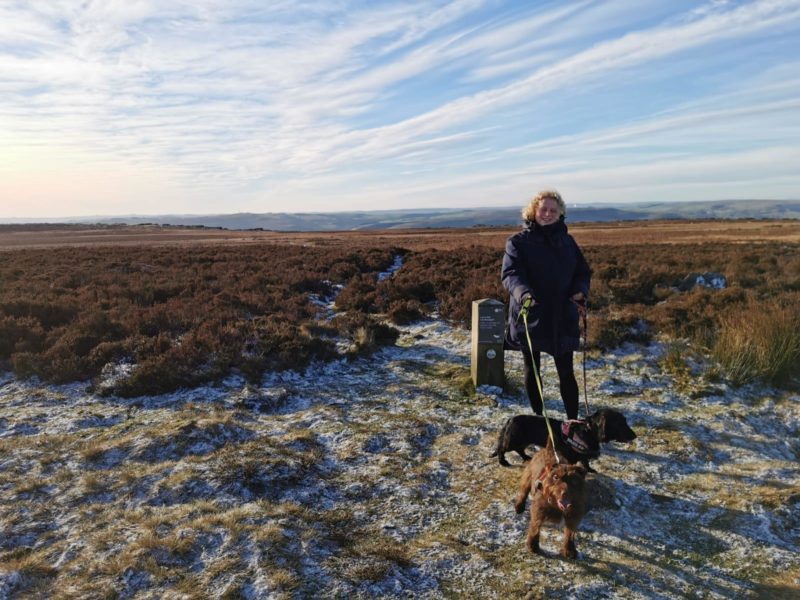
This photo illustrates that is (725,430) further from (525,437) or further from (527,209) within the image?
(527,209)

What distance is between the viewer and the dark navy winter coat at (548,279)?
14.4ft

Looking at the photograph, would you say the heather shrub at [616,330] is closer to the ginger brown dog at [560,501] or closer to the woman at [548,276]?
the woman at [548,276]

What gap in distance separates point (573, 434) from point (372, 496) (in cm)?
183

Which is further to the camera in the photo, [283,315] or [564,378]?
[283,315]

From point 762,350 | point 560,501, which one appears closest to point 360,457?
point 560,501

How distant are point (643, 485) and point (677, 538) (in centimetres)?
74

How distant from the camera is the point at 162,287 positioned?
12.4 meters

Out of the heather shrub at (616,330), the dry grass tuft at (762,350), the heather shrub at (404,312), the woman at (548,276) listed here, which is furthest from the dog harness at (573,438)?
the heather shrub at (404,312)

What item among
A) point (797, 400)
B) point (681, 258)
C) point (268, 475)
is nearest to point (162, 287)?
point (268, 475)

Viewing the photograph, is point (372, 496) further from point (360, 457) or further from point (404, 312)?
point (404, 312)

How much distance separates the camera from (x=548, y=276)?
439 centimetres

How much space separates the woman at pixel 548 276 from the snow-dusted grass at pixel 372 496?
1.33m

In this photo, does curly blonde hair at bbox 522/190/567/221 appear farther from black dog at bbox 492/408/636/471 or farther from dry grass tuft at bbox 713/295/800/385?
dry grass tuft at bbox 713/295/800/385

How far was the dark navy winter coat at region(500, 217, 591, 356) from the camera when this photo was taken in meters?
4.39
